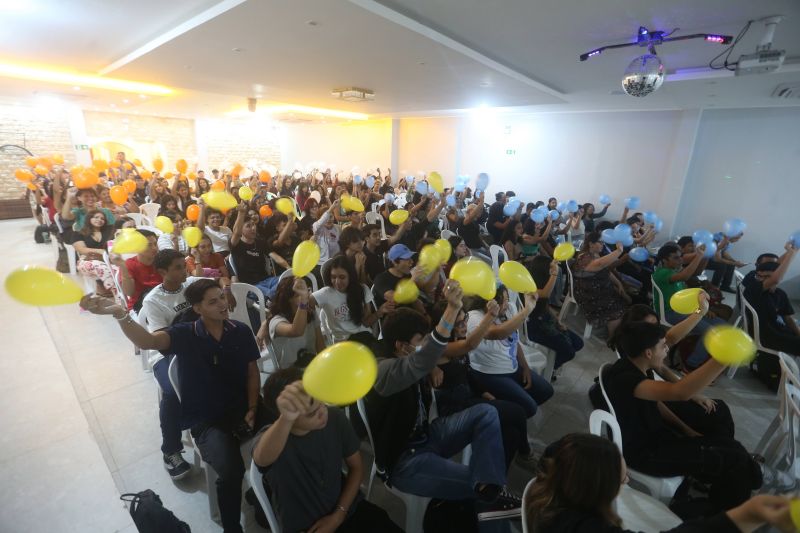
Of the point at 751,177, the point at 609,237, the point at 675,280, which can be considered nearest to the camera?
the point at 675,280

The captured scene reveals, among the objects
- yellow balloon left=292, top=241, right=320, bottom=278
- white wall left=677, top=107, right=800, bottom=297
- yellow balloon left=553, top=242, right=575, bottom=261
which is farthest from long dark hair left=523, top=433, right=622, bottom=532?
white wall left=677, top=107, right=800, bottom=297

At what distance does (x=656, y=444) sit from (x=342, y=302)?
1.94 m

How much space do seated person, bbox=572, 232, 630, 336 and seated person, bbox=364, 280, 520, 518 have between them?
8.42 ft

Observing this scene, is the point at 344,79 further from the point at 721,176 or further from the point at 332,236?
the point at 721,176

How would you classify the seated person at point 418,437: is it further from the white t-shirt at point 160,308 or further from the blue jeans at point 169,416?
the white t-shirt at point 160,308

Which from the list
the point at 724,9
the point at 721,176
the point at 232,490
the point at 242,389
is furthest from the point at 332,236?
the point at 721,176

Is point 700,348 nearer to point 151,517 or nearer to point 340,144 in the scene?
point 151,517

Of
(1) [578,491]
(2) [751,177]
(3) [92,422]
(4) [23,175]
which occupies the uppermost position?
(2) [751,177]

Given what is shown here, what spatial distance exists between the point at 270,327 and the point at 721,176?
8196 mm

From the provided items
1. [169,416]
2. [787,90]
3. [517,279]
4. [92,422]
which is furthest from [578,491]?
[787,90]

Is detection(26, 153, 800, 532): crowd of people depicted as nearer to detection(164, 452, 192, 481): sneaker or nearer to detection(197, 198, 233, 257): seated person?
detection(164, 452, 192, 481): sneaker

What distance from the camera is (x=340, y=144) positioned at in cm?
1386

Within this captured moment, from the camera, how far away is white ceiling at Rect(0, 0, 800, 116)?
2627mm

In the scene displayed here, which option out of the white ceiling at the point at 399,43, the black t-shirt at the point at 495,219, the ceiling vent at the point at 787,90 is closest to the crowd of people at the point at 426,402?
the white ceiling at the point at 399,43
